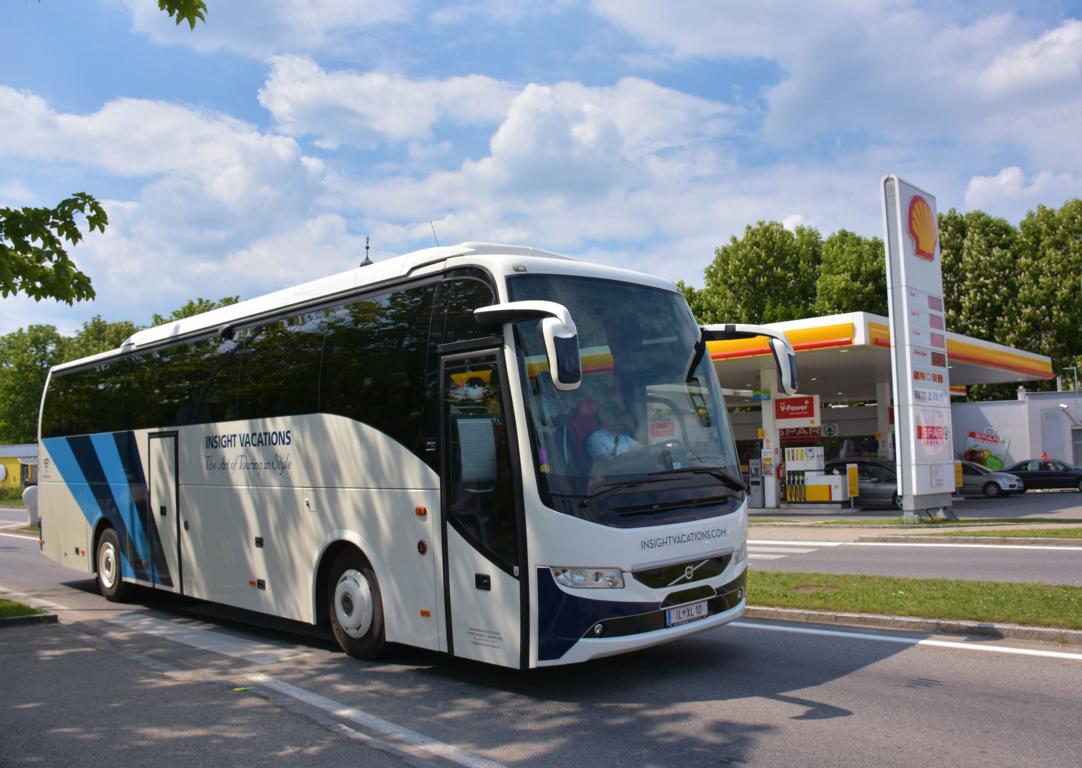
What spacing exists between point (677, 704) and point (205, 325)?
7.48m

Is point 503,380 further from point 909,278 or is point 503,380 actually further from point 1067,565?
point 909,278

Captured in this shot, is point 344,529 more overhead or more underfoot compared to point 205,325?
more underfoot

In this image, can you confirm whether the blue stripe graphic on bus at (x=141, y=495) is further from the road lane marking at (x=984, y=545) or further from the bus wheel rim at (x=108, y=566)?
the road lane marking at (x=984, y=545)

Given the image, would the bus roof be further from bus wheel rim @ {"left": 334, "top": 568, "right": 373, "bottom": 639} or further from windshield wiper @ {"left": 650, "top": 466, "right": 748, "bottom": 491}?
bus wheel rim @ {"left": 334, "top": 568, "right": 373, "bottom": 639}

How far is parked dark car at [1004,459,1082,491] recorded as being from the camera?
35.2 metres

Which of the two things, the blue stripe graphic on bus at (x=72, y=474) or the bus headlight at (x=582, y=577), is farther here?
the blue stripe graphic on bus at (x=72, y=474)

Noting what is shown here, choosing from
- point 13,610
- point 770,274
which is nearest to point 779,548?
point 13,610

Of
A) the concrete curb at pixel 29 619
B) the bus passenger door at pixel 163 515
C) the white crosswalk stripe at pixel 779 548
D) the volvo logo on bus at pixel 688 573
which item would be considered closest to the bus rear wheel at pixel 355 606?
the volvo logo on bus at pixel 688 573

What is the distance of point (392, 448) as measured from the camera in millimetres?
7637

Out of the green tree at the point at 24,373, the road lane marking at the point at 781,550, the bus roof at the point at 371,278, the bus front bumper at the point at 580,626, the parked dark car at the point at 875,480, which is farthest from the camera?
the green tree at the point at 24,373

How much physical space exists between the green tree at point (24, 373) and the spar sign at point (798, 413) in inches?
2986

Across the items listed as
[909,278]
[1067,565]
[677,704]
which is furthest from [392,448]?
[909,278]

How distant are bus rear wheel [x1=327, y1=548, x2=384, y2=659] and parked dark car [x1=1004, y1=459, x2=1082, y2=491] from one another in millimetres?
33728

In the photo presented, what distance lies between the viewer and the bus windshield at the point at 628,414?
252 inches
